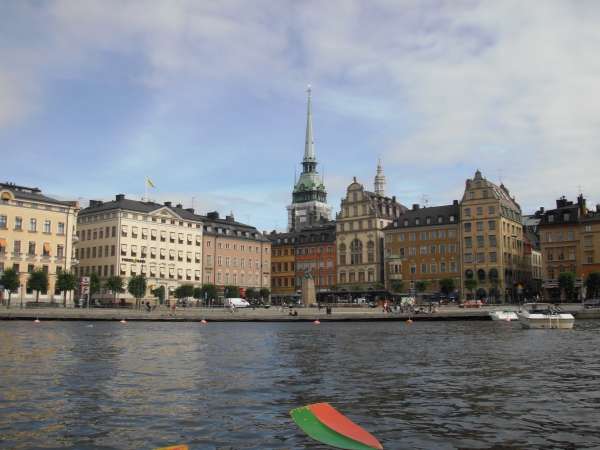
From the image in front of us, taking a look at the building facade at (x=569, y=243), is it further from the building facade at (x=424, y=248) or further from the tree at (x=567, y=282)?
the building facade at (x=424, y=248)

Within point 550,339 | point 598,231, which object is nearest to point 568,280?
point 598,231

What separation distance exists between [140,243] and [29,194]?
24.0m

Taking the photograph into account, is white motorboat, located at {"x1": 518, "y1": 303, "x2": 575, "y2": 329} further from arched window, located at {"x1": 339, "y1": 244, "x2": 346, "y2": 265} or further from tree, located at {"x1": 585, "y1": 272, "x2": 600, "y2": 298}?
arched window, located at {"x1": 339, "y1": 244, "x2": 346, "y2": 265}

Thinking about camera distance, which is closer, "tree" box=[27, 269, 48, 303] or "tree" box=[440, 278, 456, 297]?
"tree" box=[27, 269, 48, 303]

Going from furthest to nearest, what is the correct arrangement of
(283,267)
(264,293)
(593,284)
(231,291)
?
1. (283,267)
2. (264,293)
3. (231,291)
4. (593,284)

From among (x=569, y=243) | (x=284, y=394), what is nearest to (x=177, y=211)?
(x=569, y=243)

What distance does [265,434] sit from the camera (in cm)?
1550

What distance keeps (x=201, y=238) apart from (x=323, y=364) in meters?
113

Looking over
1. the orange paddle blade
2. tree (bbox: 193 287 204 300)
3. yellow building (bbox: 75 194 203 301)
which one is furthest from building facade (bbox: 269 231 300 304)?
the orange paddle blade

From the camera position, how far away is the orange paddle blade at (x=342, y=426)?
44.2ft

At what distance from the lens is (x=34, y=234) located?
10781 centimetres

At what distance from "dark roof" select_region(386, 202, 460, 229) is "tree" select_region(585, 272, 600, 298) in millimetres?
28943

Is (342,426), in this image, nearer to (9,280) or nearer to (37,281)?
(9,280)

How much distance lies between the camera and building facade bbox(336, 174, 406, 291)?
5556 inches
